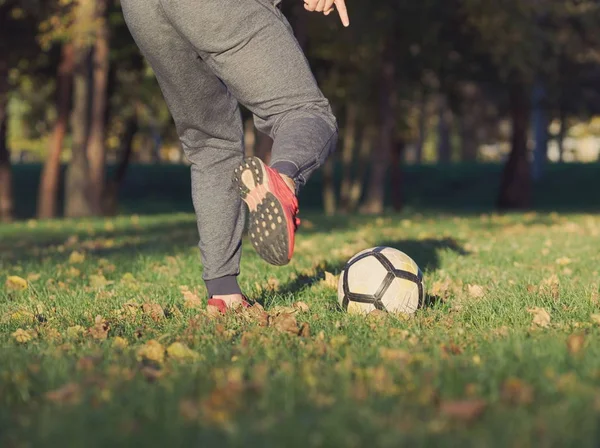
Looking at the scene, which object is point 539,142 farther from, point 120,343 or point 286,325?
point 120,343

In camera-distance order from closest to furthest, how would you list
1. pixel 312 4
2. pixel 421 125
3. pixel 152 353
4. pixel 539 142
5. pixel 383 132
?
pixel 152 353
pixel 312 4
pixel 383 132
pixel 539 142
pixel 421 125

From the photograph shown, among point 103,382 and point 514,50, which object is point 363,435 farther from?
point 514,50

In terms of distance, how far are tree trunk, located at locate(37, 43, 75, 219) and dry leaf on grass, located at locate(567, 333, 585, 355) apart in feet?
70.0

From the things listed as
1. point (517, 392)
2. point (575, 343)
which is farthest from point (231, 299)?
point (517, 392)

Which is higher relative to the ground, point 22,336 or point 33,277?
point 22,336

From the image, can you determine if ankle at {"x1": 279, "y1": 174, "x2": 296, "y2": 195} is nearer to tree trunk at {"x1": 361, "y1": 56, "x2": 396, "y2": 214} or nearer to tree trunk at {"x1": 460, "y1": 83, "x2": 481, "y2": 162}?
tree trunk at {"x1": 361, "y1": 56, "x2": 396, "y2": 214}

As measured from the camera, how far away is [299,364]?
3.19 metres

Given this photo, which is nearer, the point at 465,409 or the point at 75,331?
the point at 465,409

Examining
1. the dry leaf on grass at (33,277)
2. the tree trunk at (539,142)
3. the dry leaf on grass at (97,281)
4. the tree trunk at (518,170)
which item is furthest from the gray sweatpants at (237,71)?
the tree trunk at (539,142)

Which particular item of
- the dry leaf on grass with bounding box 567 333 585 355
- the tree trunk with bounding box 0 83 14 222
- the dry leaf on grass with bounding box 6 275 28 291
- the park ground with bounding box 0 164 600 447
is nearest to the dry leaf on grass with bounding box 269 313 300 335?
the park ground with bounding box 0 164 600 447

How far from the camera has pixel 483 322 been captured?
4129 mm

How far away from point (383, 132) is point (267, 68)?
70.3 feet

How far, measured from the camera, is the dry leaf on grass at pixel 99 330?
400cm

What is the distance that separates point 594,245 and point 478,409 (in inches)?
289
